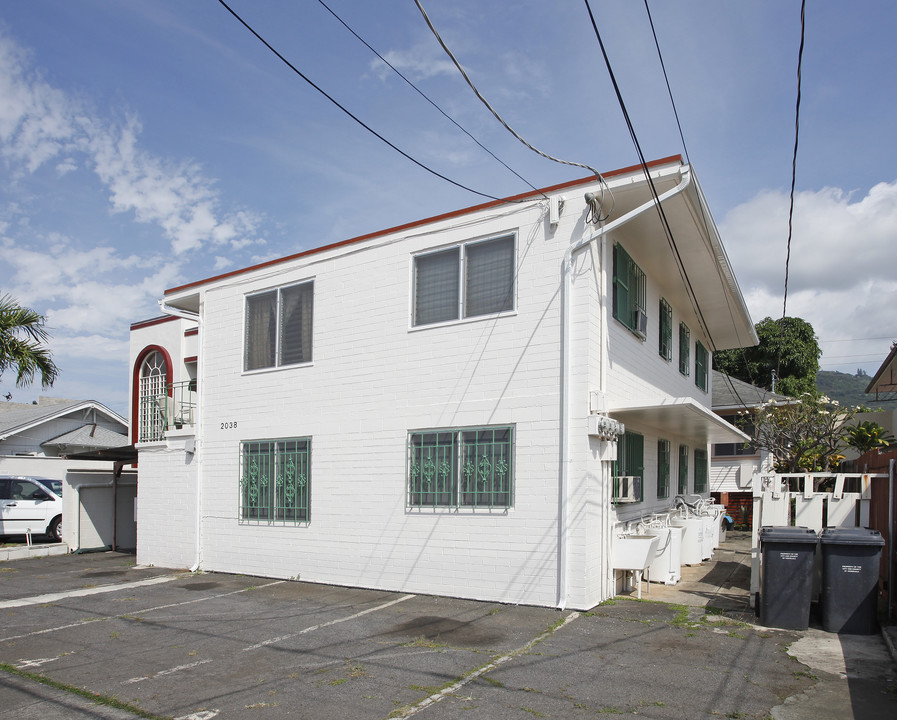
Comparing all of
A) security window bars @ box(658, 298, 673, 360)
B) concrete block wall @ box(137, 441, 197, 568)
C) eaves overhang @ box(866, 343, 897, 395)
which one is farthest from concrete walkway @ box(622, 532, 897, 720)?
eaves overhang @ box(866, 343, 897, 395)

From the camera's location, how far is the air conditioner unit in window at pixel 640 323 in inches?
449

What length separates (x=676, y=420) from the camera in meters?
11.7

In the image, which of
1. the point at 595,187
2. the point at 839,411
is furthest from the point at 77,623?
the point at 839,411

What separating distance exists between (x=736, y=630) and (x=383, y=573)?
4.78m

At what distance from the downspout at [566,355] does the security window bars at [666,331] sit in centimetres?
440

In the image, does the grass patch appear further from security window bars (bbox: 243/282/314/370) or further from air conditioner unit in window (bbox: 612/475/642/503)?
air conditioner unit in window (bbox: 612/475/642/503)

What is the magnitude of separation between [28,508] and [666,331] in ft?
51.6

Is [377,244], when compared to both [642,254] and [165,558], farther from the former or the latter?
[165,558]

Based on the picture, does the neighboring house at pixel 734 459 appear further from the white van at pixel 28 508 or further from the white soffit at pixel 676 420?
the white van at pixel 28 508

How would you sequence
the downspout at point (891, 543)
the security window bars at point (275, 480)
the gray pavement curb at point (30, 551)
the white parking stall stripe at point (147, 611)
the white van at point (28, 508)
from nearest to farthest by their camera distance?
1. the downspout at point (891, 543)
2. the white parking stall stripe at point (147, 611)
3. the security window bars at point (275, 480)
4. the gray pavement curb at point (30, 551)
5. the white van at point (28, 508)

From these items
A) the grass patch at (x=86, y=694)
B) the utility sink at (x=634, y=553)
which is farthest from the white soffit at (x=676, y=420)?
the grass patch at (x=86, y=694)

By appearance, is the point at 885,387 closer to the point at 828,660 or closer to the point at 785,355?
the point at 785,355

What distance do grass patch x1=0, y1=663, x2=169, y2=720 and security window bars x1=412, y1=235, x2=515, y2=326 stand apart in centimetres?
621

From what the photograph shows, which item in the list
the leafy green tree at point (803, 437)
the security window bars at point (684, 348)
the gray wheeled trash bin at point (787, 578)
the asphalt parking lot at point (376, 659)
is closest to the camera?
the asphalt parking lot at point (376, 659)
